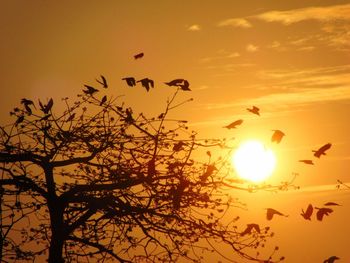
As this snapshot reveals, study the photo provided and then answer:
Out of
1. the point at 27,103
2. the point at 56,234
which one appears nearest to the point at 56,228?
the point at 56,234

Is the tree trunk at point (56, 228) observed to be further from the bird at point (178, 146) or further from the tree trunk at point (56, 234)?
the bird at point (178, 146)

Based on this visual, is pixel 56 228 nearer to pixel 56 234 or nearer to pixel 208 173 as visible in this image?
pixel 56 234

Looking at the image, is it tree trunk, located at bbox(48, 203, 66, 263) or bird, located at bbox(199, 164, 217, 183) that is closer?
bird, located at bbox(199, 164, 217, 183)

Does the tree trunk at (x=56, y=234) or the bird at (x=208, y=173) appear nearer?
the bird at (x=208, y=173)

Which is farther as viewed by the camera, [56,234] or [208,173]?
[56,234]

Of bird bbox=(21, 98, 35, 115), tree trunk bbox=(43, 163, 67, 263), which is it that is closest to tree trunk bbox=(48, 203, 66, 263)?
tree trunk bbox=(43, 163, 67, 263)

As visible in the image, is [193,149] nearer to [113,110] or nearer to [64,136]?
[113,110]

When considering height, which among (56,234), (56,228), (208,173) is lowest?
(56,234)

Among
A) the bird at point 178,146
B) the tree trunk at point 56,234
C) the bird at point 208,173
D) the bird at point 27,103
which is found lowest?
the tree trunk at point 56,234

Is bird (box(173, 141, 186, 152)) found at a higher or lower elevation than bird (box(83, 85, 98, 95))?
lower

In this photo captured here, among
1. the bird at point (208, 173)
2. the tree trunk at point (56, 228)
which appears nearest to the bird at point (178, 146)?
the bird at point (208, 173)

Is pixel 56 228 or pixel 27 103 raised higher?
pixel 27 103

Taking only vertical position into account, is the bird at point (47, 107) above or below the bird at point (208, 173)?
above

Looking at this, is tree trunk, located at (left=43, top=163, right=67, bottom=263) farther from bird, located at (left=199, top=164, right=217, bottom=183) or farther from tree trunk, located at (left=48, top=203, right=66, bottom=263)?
→ bird, located at (left=199, top=164, right=217, bottom=183)
